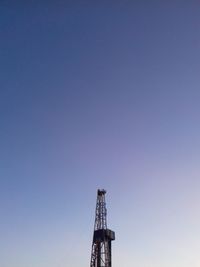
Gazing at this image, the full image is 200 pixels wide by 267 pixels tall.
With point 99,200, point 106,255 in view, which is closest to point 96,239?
point 106,255

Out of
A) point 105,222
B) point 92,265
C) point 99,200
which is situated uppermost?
point 99,200

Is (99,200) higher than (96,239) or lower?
higher

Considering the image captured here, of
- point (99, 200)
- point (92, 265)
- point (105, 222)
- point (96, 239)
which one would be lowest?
point (92, 265)

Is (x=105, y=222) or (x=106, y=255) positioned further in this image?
(x=105, y=222)

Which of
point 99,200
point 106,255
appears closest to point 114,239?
point 106,255

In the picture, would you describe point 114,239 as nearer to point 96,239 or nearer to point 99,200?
point 96,239

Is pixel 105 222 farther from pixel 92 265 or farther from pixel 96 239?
pixel 92 265

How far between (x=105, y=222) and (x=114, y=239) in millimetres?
5370

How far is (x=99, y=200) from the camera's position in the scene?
276 ft

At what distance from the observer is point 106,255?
7650cm

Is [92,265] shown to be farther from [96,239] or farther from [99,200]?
[99,200]

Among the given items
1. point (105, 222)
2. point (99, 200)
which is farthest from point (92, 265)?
point (99, 200)

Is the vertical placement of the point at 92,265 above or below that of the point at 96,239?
below

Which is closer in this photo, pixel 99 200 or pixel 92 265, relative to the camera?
pixel 92 265
